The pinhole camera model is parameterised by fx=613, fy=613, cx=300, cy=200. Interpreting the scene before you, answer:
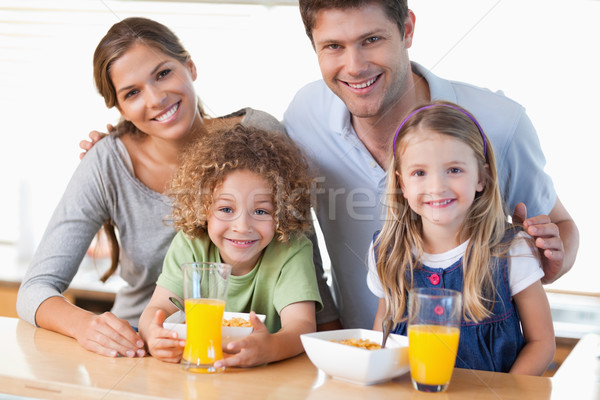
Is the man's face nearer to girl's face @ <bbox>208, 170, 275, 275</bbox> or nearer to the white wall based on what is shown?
girl's face @ <bbox>208, 170, 275, 275</bbox>

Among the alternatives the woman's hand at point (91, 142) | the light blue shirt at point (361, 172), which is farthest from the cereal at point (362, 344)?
the woman's hand at point (91, 142)

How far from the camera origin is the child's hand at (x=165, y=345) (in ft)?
3.74

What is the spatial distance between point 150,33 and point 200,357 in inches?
38.9

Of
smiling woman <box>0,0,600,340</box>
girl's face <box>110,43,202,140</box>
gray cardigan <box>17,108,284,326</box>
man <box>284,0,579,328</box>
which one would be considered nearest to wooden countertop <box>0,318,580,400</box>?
Answer: gray cardigan <box>17,108,284,326</box>

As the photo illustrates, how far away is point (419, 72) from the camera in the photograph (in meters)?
1.82

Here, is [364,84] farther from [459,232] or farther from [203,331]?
[203,331]

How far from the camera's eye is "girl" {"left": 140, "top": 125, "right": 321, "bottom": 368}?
1.39 metres

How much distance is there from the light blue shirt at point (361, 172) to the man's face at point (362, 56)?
0.36 ft

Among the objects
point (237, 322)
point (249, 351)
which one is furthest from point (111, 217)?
point (249, 351)

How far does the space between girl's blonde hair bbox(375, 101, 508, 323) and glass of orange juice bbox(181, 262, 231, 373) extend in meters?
0.44

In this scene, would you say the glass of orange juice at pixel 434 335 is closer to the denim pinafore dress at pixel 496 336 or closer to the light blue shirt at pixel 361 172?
the denim pinafore dress at pixel 496 336

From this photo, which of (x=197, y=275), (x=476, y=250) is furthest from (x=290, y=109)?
(x=197, y=275)

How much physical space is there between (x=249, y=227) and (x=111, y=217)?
58 centimetres

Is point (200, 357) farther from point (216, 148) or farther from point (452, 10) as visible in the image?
point (452, 10)
